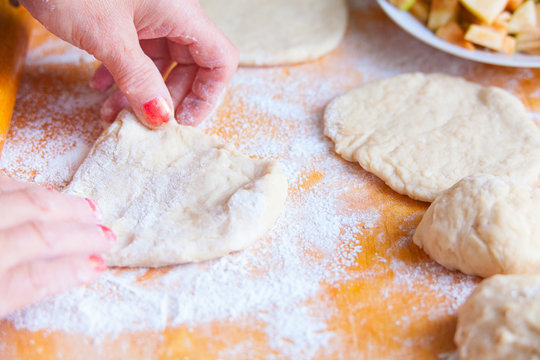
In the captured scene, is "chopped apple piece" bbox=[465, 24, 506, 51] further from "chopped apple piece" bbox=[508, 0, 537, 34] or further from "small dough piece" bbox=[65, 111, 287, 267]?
"small dough piece" bbox=[65, 111, 287, 267]

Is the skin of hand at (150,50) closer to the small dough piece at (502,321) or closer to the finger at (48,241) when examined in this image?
the finger at (48,241)

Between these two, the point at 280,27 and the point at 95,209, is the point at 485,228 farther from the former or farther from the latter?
the point at 280,27

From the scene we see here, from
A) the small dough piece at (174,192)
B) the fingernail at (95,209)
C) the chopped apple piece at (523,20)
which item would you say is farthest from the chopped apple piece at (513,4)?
the fingernail at (95,209)

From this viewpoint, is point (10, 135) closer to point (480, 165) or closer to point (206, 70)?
point (206, 70)

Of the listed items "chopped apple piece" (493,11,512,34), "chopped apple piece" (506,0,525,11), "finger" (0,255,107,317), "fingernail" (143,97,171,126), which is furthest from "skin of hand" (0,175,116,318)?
"chopped apple piece" (506,0,525,11)

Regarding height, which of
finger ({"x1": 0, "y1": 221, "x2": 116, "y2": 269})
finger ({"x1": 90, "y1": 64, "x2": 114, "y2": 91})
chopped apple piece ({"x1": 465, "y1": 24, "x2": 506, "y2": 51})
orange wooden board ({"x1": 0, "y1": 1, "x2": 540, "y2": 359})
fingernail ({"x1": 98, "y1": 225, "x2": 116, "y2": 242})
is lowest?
orange wooden board ({"x1": 0, "y1": 1, "x2": 540, "y2": 359})

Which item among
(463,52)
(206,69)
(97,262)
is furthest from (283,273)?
(463,52)
